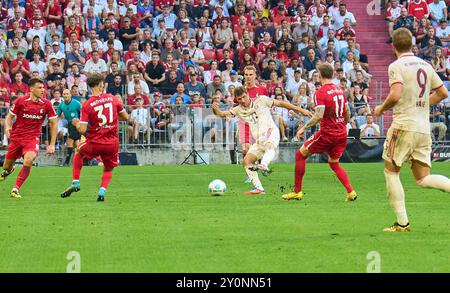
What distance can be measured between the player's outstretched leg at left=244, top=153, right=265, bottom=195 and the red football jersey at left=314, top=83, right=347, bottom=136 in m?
2.00

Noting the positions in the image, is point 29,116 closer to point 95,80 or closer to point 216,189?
point 95,80

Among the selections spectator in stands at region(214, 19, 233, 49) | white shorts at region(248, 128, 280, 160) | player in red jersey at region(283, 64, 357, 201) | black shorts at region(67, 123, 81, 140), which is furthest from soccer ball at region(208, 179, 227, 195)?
spectator in stands at region(214, 19, 233, 49)

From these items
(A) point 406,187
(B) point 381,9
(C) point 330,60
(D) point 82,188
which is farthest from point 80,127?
(B) point 381,9

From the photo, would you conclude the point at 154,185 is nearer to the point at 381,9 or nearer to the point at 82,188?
the point at 82,188

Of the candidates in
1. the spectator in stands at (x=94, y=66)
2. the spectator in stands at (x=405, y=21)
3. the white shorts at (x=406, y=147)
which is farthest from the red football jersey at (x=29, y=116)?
the spectator in stands at (x=405, y=21)

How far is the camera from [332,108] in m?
17.2

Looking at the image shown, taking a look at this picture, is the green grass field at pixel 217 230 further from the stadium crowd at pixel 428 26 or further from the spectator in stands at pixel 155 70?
the stadium crowd at pixel 428 26

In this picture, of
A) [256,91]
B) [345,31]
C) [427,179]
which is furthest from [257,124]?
[345,31]

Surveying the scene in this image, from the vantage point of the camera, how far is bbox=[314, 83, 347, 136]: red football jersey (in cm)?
1705

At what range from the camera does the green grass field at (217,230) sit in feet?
33.4

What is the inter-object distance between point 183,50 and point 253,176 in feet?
49.4

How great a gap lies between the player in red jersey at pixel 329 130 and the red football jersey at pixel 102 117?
2909 millimetres

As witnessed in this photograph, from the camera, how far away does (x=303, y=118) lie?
103ft
